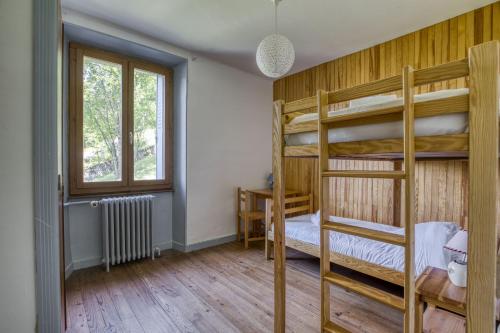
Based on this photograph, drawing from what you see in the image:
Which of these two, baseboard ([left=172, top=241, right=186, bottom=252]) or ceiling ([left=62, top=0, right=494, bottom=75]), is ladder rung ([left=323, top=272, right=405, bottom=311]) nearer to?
ceiling ([left=62, top=0, right=494, bottom=75])

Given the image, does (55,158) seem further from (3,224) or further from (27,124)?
(3,224)

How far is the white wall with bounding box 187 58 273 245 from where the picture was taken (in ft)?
10.7

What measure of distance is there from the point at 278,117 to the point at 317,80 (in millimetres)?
2281

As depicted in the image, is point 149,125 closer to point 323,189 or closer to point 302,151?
point 302,151

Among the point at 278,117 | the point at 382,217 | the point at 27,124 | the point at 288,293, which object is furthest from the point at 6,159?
the point at 382,217

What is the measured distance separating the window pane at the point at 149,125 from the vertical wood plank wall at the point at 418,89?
2055 mm

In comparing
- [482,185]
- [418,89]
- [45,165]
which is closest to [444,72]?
[482,185]

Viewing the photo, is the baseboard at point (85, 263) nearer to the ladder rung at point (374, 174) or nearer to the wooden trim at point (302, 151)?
the wooden trim at point (302, 151)

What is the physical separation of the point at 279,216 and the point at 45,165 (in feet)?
4.23

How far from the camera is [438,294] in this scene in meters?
1.38

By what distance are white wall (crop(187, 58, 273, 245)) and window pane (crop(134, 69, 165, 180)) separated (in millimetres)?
416

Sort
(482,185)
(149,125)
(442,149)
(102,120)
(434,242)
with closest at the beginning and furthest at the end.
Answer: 1. (482,185)
2. (442,149)
3. (434,242)
4. (102,120)
5. (149,125)

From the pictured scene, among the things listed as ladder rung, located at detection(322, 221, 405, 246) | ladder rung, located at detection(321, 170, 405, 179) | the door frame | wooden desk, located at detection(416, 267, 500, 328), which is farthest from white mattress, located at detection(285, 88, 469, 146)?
the door frame

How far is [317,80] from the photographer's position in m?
3.57
